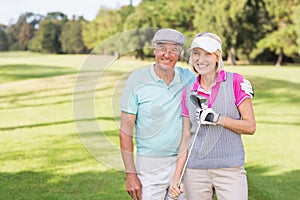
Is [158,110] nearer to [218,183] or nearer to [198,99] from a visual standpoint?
[198,99]

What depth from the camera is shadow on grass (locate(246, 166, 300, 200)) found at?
19.5 ft

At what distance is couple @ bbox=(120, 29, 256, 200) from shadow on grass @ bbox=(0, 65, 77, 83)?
2150 centimetres

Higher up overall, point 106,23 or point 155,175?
point 106,23

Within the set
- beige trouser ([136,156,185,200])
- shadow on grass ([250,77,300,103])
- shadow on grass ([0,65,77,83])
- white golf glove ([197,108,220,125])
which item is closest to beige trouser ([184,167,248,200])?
beige trouser ([136,156,185,200])

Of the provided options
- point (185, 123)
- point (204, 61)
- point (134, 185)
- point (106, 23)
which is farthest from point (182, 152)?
point (106, 23)

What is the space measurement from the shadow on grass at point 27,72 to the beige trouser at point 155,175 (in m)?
21.5

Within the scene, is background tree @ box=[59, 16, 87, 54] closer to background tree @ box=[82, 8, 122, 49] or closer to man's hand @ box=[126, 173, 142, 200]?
background tree @ box=[82, 8, 122, 49]

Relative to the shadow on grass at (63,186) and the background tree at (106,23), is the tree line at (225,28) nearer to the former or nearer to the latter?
the background tree at (106,23)

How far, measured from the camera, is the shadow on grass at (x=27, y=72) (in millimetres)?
25125

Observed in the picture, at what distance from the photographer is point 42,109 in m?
14.9

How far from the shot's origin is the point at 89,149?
3.04m

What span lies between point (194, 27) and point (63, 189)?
39557mm

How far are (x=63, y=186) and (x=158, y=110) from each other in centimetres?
362

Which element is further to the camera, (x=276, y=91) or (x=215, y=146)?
(x=276, y=91)
